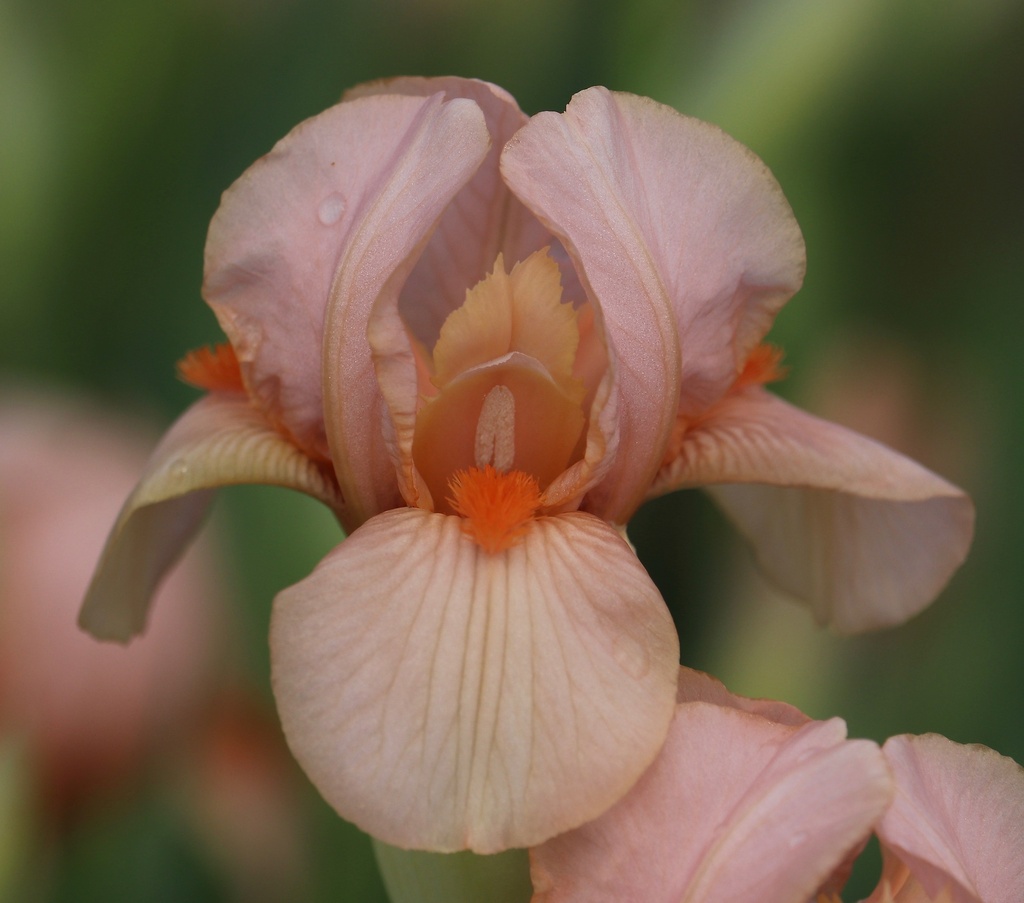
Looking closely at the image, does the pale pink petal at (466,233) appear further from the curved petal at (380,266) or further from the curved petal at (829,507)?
the curved petal at (829,507)

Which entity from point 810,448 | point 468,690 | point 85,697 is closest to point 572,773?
point 468,690

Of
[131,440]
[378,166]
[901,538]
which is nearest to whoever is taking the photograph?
[378,166]

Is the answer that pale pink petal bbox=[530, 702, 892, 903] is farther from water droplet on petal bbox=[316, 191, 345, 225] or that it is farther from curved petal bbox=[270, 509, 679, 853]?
water droplet on petal bbox=[316, 191, 345, 225]

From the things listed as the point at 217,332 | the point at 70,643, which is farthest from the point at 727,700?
the point at 217,332

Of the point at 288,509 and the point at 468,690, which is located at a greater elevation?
the point at 468,690

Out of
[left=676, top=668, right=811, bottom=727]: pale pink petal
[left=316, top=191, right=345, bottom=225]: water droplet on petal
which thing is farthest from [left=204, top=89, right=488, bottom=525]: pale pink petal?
[left=676, top=668, right=811, bottom=727]: pale pink petal

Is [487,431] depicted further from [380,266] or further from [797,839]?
[797,839]

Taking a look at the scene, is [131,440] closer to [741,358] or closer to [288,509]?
[288,509]
